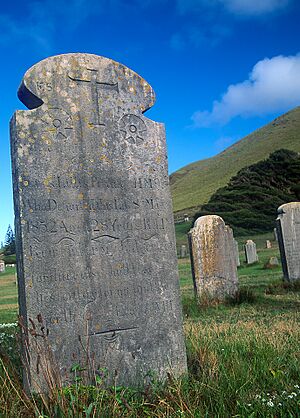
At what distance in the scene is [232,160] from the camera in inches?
4176

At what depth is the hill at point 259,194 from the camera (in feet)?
148

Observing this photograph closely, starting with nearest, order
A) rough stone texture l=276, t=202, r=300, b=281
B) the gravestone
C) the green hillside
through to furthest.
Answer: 1. rough stone texture l=276, t=202, r=300, b=281
2. the gravestone
3. the green hillside

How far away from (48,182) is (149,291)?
4.73ft

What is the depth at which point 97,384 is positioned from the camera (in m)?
4.03

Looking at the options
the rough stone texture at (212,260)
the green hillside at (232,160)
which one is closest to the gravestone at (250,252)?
the rough stone texture at (212,260)

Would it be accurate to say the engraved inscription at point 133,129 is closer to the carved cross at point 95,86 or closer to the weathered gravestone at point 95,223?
the weathered gravestone at point 95,223

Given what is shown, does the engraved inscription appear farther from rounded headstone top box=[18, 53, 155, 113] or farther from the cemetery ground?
the cemetery ground

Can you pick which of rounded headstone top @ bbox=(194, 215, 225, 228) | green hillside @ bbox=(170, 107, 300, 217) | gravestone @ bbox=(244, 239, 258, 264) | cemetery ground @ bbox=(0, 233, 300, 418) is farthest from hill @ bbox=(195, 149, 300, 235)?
cemetery ground @ bbox=(0, 233, 300, 418)

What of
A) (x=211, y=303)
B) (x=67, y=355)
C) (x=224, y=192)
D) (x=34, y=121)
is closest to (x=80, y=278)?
(x=67, y=355)

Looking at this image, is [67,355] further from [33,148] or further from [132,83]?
[132,83]

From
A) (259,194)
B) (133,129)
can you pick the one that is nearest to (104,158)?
(133,129)

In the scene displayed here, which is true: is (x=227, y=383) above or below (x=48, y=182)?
below

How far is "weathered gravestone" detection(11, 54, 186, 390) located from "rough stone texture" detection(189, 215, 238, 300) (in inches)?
258

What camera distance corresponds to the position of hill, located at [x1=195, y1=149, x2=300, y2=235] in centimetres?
4506
